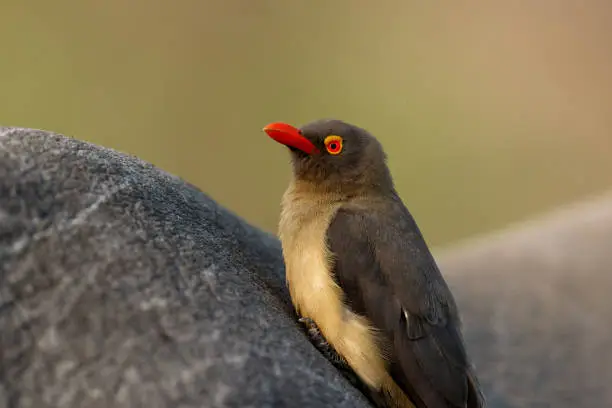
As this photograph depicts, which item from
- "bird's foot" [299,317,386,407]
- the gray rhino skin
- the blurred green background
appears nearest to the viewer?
the gray rhino skin

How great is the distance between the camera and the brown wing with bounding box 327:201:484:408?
2.71 ft

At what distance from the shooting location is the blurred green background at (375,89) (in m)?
2.72

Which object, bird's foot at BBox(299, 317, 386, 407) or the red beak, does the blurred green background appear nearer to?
the red beak

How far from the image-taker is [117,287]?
568mm

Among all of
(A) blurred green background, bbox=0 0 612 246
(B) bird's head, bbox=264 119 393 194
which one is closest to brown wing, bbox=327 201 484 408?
(B) bird's head, bbox=264 119 393 194

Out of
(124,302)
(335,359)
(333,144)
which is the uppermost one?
(333,144)

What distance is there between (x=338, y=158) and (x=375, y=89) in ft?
6.48

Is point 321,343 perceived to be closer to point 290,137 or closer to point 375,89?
point 290,137

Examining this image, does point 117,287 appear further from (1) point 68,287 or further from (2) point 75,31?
(2) point 75,31

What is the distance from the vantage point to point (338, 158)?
104 cm

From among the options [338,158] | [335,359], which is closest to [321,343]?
[335,359]

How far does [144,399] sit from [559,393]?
2.51 feet

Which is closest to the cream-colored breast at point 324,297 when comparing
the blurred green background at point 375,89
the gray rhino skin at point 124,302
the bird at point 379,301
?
the bird at point 379,301

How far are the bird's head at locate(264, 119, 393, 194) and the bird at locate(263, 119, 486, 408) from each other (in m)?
0.03
